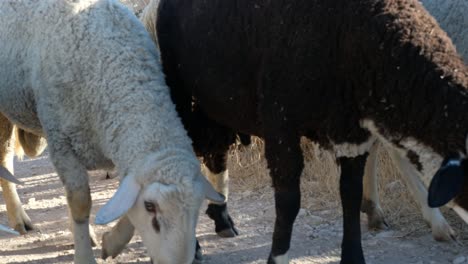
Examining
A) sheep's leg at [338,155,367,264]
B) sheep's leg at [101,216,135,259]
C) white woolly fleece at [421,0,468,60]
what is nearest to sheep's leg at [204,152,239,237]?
sheep's leg at [101,216,135,259]

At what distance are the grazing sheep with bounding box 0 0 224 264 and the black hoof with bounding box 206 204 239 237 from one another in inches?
50.9

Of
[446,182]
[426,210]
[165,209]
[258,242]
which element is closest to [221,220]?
[258,242]

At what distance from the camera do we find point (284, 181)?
4.62 metres

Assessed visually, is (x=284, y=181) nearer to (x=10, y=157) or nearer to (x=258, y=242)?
(x=258, y=242)

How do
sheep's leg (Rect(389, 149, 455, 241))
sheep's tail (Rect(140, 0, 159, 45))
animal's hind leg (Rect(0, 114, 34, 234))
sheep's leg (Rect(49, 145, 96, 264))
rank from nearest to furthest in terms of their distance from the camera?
sheep's leg (Rect(49, 145, 96, 264)) < sheep's leg (Rect(389, 149, 455, 241)) < sheep's tail (Rect(140, 0, 159, 45)) < animal's hind leg (Rect(0, 114, 34, 234))

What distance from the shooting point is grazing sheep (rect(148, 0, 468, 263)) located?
12.9 feet

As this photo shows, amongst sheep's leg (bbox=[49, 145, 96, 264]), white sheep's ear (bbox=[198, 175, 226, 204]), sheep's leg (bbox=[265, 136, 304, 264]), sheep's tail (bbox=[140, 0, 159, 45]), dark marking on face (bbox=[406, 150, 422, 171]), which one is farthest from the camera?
sheep's tail (bbox=[140, 0, 159, 45])

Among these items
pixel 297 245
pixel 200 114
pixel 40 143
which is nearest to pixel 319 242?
pixel 297 245

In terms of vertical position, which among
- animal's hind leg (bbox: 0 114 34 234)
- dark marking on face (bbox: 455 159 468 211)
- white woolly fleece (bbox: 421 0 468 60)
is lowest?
animal's hind leg (bbox: 0 114 34 234)

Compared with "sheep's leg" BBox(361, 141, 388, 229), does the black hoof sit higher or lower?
lower

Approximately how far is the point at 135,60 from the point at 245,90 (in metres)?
0.79

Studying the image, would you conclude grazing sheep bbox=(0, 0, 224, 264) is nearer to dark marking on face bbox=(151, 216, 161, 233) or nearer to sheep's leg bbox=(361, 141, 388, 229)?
dark marking on face bbox=(151, 216, 161, 233)

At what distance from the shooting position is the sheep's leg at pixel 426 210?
226 inches

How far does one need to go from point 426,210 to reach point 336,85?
2.10 meters
